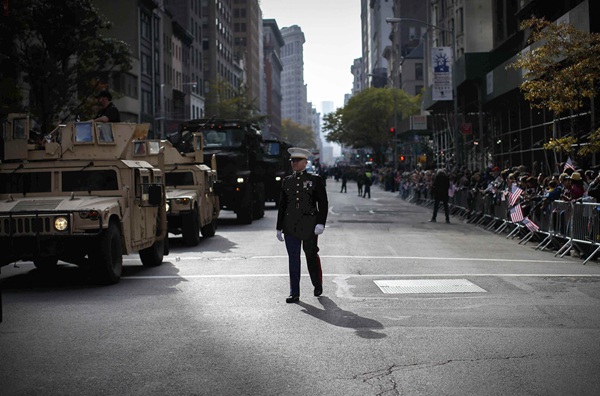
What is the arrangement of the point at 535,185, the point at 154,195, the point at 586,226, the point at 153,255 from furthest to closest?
1. the point at 535,185
2. the point at 586,226
3. the point at 153,255
4. the point at 154,195

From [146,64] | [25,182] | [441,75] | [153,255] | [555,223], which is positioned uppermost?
[146,64]

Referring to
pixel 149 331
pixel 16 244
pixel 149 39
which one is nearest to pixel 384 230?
pixel 16 244

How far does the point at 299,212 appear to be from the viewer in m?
12.2

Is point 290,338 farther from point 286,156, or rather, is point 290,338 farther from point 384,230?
point 286,156

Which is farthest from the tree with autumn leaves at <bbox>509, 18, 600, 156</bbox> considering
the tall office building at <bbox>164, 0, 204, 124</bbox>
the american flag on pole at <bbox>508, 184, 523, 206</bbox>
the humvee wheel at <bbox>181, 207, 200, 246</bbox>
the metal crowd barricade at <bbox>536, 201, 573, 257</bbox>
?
the tall office building at <bbox>164, 0, 204, 124</bbox>

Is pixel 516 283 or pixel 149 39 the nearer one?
pixel 516 283

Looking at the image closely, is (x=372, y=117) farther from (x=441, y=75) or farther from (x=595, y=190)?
(x=595, y=190)

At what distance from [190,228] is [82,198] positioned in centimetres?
681

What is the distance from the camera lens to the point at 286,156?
43.1 metres

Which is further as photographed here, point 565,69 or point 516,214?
point 565,69

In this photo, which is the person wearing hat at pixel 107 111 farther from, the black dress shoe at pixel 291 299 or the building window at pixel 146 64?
the building window at pixel 146 64

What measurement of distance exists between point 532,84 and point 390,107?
85.9 metres

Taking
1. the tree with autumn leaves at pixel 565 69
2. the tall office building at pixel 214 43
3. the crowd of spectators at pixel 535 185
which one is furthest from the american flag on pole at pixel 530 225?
the tall office building at pixel 214 43

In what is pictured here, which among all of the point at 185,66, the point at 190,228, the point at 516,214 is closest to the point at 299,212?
the point at 190,228
